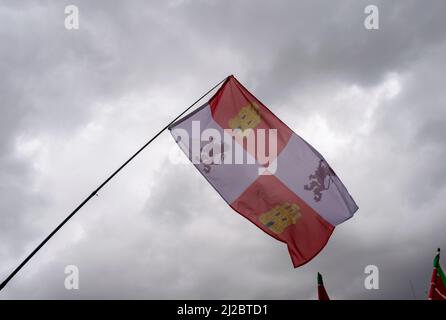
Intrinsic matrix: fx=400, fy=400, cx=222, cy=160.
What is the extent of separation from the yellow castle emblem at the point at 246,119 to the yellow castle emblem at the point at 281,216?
2945 millimetres

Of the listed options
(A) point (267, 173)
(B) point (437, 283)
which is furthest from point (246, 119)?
(B) point (437, 283)

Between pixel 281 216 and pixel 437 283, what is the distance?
10.1 m

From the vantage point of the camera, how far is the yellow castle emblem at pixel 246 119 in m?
14.3

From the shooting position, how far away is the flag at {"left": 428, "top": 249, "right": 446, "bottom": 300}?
18.1m

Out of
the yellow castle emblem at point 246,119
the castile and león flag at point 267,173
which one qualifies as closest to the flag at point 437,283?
the castile and león flag at point 267,173

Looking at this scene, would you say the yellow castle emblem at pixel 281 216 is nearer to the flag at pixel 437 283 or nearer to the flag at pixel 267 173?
the flag at pixel 267 173

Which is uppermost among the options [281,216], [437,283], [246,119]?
[246,119]

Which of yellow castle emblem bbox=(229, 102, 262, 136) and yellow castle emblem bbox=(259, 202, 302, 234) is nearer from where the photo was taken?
yellow castle emblem bbox=(259, 202, 302, 234)

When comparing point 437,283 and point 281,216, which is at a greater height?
point 281,216

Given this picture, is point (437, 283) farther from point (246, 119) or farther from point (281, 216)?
point (246, 119)

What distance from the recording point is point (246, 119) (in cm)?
1441

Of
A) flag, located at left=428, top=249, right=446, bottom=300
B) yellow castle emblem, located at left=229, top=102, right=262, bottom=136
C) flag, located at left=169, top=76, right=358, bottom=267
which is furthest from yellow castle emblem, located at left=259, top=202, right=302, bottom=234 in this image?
flag, located at left=428, top=249, right=446, bottom=300

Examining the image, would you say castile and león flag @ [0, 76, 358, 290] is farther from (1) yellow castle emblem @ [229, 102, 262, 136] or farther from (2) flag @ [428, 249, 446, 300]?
(2) flag @ [428, 249, 446, 300]

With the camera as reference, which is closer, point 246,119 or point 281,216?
point 281,216
